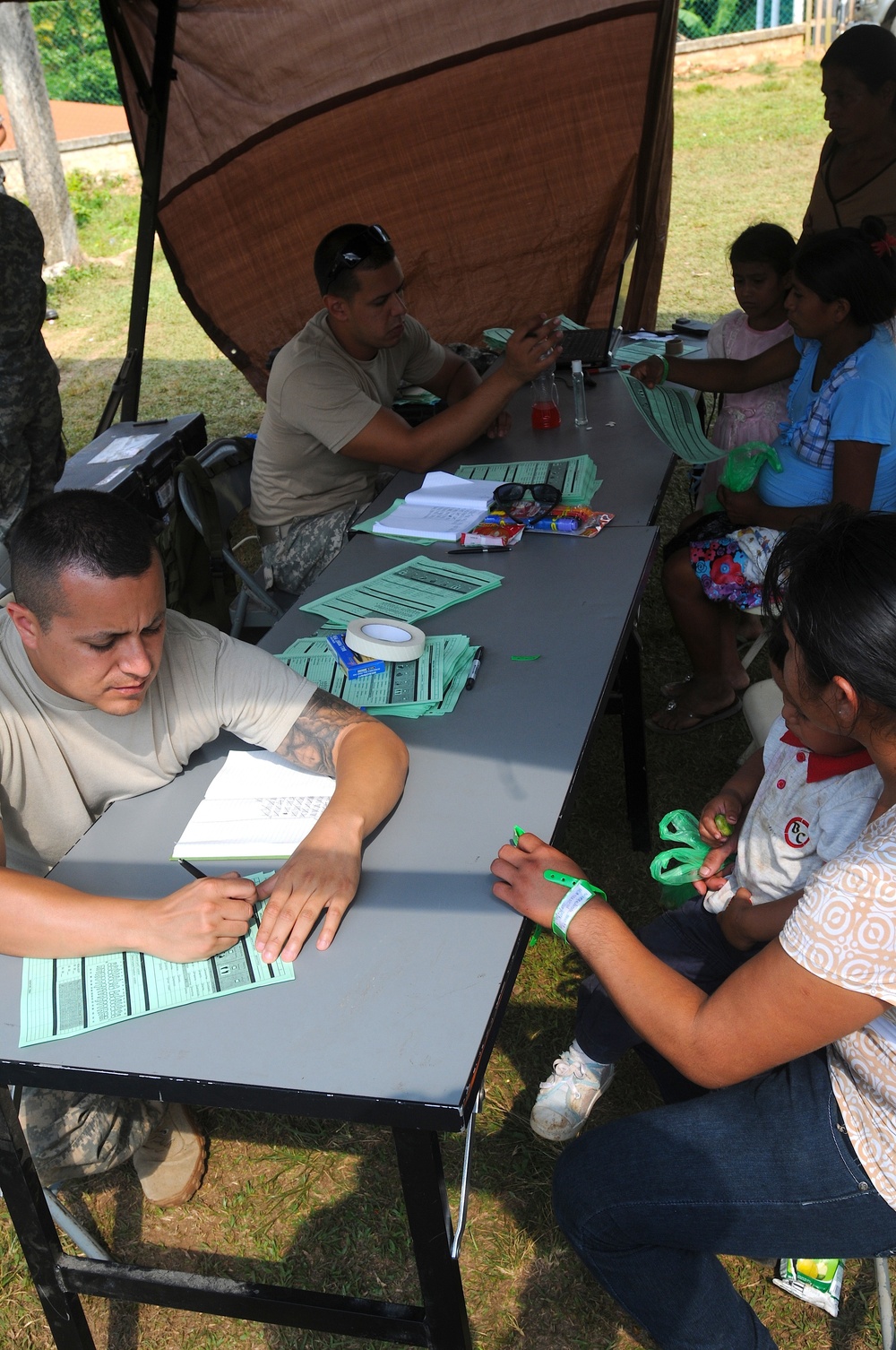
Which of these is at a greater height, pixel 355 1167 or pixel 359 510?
pixel 359 510

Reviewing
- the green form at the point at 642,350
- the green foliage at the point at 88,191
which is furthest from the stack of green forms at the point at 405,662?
the green foliage at the point at 88,191

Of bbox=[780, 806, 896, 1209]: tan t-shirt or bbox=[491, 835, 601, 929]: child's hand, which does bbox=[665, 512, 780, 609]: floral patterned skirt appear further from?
bbox=[780, 806, 896, 1209]: tan t-shirt

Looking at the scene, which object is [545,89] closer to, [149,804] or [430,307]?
[430,307]

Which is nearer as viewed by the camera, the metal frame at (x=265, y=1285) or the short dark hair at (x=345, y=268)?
the metal frame at (x=265, y=1285)

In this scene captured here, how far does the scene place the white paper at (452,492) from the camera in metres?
2.84

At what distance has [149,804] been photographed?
1792 mm

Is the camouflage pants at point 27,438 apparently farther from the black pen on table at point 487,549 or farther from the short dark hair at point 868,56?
the short dark hair at point 868,56

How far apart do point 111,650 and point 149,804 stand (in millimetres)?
298

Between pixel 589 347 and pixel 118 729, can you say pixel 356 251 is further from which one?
pixel 118 729

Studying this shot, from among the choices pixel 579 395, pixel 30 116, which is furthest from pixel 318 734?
pixel 30 116

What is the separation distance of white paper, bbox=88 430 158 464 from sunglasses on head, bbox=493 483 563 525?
75.0 inches

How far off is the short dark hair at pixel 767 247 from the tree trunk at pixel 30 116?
25.3 ft

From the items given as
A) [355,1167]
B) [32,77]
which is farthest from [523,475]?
[32,77]

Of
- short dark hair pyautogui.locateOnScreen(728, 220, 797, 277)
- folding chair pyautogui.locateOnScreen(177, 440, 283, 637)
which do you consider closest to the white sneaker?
folding chair pyautogui.locateOnScreen(177, 440, 283, 637)
